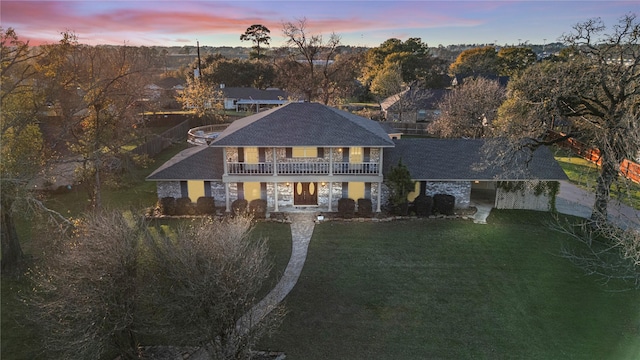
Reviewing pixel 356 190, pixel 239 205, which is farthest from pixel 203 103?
pixel 356 190

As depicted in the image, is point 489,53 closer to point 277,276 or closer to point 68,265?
point 277,276

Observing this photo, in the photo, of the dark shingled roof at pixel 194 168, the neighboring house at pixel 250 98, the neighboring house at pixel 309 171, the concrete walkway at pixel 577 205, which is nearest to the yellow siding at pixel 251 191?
the neighboring house at pixel 309 171

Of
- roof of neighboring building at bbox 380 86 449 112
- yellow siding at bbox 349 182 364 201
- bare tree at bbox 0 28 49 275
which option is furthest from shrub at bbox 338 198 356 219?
roof of neighboring building at bbox 380 86 449 112

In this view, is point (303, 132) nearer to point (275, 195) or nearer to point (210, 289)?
point (275, 195)

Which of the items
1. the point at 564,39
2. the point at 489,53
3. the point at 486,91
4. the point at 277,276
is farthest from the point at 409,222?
the point at 489,53

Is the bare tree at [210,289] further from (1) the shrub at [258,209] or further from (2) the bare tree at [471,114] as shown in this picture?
(2) the bare tree at [471,114]

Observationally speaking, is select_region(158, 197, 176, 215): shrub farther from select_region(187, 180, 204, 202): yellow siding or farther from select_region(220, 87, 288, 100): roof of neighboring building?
select_region(220, 87, 288, 100): roof of neighboring building
